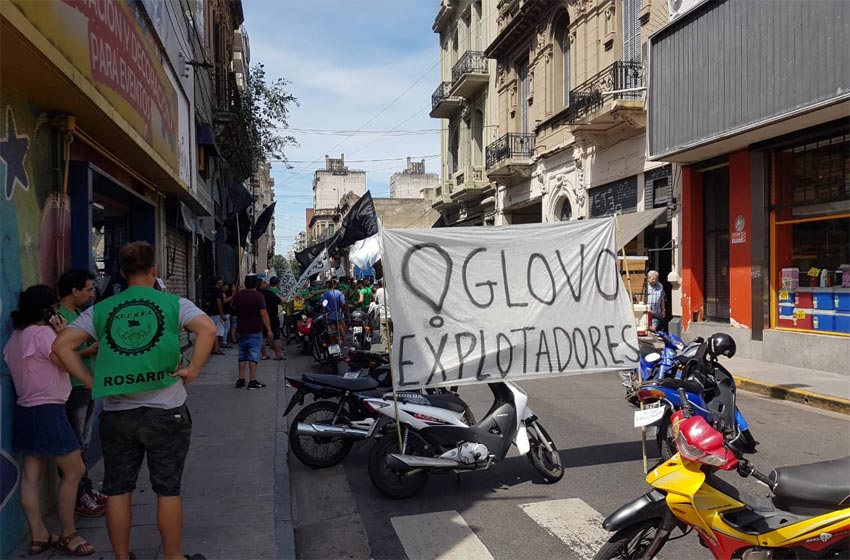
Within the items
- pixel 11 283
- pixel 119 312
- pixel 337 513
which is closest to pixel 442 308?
pixel 337 513

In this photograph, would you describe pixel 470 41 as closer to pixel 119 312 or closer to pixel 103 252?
pixel 103 252

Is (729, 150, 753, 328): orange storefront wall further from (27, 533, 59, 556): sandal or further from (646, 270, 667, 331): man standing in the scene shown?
(27, 533, 59, 556): sandal

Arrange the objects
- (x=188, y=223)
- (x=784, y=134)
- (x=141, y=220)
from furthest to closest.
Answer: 1. (x=188, y=223)
2. (x=784, y=134)
3. (x=141, y=220)

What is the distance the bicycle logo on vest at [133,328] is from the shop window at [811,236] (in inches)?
449

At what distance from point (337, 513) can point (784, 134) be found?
1109cm

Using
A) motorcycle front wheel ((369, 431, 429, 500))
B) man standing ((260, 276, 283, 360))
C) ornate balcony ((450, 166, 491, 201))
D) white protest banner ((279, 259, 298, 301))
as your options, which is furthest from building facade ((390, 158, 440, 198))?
motorcycle front wheel ((369, 431, 429, 500))

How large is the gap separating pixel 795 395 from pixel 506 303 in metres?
6.18

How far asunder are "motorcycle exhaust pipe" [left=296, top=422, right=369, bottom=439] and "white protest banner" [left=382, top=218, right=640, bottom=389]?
3.40 ft

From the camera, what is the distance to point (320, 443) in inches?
249

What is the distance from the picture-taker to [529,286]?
583 cm

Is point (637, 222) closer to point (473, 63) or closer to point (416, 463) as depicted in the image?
point (416, 463)

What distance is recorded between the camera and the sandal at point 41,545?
410 centimetres

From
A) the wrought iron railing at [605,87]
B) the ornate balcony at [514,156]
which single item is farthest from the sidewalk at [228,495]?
the ornate balcony at [514,156]

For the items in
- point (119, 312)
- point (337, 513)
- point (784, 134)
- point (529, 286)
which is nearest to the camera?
point (119, 312)
